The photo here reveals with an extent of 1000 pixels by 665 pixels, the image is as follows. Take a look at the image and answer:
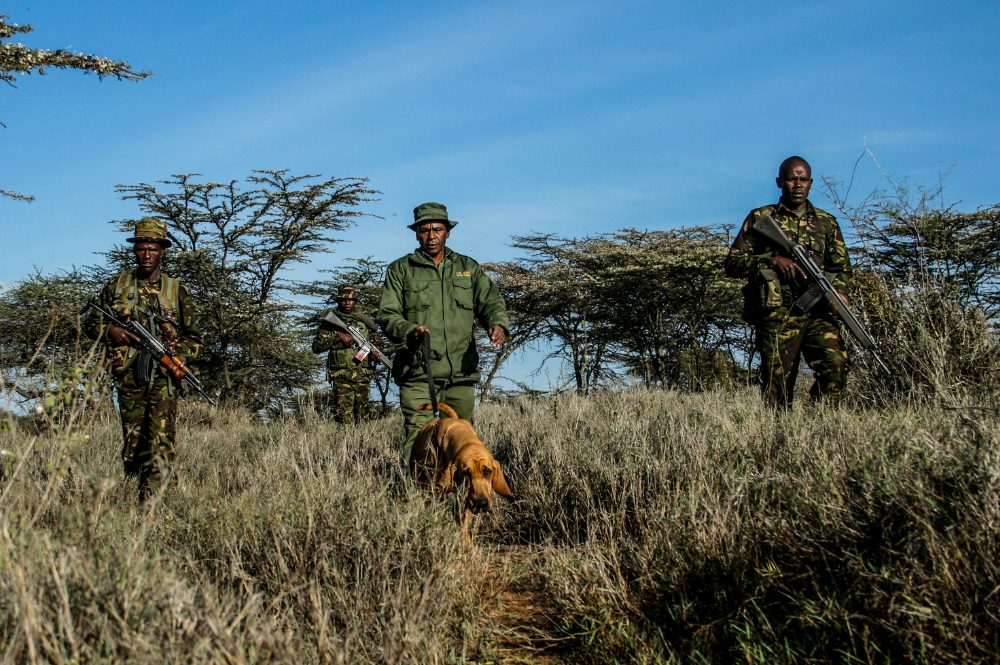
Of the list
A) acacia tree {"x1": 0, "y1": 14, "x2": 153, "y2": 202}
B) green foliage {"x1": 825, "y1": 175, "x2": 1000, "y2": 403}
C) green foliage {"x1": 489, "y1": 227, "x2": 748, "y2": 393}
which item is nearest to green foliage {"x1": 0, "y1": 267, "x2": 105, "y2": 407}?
acacia tree {"x1": 0, "y1": 14, "x2": 153, "y2": 202}

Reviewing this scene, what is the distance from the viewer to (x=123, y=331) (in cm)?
540

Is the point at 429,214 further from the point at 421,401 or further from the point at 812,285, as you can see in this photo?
the point at 812,285

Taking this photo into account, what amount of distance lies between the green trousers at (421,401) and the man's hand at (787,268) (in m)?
2.57

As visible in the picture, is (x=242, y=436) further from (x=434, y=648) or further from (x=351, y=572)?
(x=434, y=648)

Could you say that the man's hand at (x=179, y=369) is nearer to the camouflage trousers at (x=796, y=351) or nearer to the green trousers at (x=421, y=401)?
the green trousers at (x=421, y=401)

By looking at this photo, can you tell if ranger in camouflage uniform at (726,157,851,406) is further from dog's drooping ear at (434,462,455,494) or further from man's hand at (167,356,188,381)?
man's hand at (167,356,188,381)

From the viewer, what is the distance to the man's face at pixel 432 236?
16.0 feet

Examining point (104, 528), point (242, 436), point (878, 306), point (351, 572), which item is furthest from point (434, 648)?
point (242, 436)

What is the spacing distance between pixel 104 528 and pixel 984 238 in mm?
14814

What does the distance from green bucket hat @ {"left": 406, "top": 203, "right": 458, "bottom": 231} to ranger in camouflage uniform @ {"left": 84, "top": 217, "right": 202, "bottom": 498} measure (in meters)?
2.08

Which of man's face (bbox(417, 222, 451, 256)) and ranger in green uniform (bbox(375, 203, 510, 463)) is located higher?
man's face (bbox(417, 222, 451, 256))

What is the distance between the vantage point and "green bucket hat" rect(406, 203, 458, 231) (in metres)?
4.82

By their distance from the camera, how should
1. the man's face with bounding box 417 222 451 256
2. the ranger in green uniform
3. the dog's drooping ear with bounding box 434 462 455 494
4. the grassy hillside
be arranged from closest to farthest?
the grassy hillside, the dog's drooping ear with bounding box 434 462 455 494, the ranger in green uniform, the man's face with bounding box 417 222 451 256

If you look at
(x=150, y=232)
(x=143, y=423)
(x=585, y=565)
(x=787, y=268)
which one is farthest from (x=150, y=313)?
(x=787, y=268)
